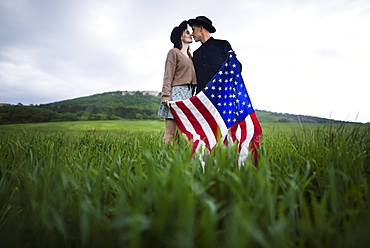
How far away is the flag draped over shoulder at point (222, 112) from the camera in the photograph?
10.1ft

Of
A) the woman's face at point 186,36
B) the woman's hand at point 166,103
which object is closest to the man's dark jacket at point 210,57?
the woman's face at point 186,36

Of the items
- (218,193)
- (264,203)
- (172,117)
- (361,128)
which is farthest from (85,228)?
(361,128)

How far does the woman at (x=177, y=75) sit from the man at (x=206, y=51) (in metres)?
0.12

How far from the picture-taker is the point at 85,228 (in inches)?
39.2

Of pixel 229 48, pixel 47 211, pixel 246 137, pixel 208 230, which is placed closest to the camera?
pixel 208 230

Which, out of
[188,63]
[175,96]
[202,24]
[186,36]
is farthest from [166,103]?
[202,24]

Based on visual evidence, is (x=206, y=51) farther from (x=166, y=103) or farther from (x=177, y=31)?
(x=166, y=103)

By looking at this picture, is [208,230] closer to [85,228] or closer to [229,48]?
[85,228]

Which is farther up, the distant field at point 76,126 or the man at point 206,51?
the man at point 206,51

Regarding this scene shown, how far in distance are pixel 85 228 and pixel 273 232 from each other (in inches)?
33.1

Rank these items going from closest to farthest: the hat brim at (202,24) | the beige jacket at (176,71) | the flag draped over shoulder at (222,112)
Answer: the flag draped over shoulder at (222,112) < the beige jacket at (176,71) < the hat brim at (202,24)

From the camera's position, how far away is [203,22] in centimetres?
379

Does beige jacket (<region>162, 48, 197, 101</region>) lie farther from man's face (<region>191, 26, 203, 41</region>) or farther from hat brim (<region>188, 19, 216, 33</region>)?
hat brim (<region>188, 19, 216, 33</region>)

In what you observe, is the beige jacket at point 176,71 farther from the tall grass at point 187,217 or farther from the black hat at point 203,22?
the tall grass at point 187,217
